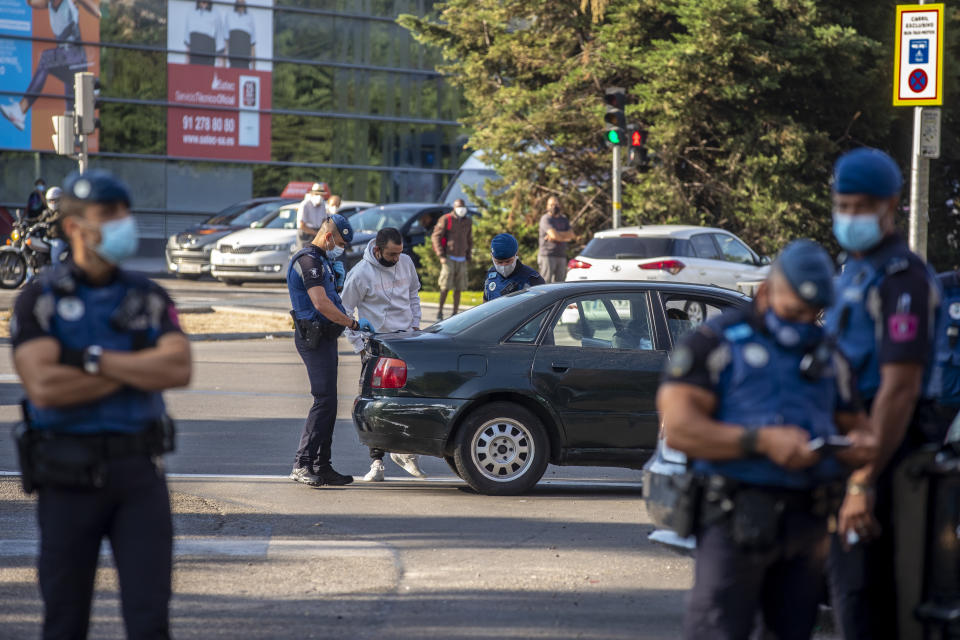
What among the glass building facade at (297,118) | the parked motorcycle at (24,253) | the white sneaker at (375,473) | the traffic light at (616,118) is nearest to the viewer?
the white sneaker at (375,473)

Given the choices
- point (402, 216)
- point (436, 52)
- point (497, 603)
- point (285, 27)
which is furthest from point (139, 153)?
point (497, 603)

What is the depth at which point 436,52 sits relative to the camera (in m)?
45.0

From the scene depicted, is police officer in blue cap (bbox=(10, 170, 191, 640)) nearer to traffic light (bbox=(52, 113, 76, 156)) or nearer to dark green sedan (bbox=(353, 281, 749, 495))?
dark green sedan (bbox=(353, 281, 749, 495))

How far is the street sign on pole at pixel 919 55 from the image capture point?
13.3m

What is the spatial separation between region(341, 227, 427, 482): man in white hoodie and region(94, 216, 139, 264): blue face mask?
563cm

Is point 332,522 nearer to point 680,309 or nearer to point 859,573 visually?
point 680,309

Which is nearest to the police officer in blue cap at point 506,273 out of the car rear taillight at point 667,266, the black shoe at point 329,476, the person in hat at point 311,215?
the black shoe at point 329,476

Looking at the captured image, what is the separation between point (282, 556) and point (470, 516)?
1.49 metres

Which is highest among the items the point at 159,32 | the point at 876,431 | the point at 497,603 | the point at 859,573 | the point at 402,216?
the point at 159,32

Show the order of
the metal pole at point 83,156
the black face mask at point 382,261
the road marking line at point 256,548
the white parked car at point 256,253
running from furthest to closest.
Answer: the white parked car at point 256,253 < the metal pole at point 83,156 < the black face mask at point 382,261 < the road marking line at point 256,548

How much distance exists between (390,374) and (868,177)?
5098 millimetres

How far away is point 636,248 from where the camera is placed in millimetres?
19922

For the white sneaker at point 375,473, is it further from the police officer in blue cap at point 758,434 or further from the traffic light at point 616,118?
the traffic light at point 616,118

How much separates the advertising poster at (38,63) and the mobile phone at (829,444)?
3660 cm
